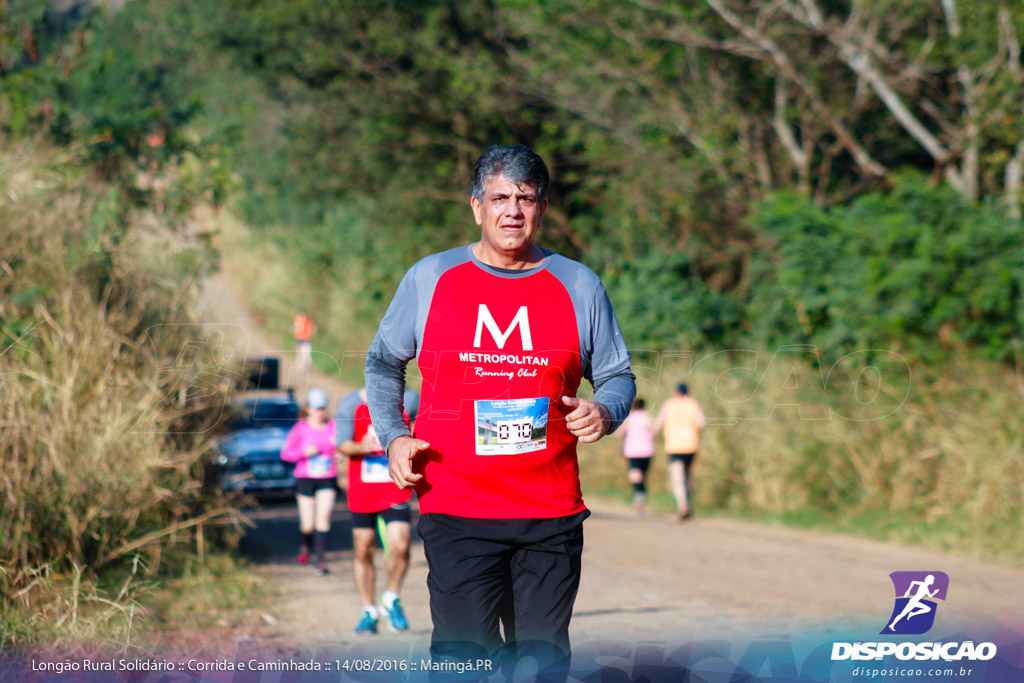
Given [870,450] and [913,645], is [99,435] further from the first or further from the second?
[870,450]

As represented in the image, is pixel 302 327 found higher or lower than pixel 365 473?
higher

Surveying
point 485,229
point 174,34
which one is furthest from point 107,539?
point 174,34

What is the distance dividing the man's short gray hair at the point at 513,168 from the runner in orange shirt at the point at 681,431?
11.1 meters

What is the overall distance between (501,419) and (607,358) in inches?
18.6

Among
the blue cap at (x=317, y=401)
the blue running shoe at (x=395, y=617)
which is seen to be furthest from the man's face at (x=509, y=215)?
the blue cap at (x=317, y=401)

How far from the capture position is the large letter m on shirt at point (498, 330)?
3414 mm

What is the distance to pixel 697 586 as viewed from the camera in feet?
32.3

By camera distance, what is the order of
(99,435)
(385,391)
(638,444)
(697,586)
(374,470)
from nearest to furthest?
(385,391), (99,435), (374,470), (697,586), (638,444)

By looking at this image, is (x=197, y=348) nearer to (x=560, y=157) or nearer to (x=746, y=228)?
(x=746, y=228)

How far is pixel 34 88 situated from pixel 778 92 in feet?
42.1

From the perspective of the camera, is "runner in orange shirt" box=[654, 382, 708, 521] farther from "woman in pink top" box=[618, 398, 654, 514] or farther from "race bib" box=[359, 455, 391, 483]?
"race bib" box=[359, 455, 391, 483]

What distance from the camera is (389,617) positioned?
7488mm

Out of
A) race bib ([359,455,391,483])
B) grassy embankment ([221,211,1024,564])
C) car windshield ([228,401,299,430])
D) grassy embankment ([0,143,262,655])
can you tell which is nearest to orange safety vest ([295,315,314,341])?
grassy embankment ([221,211,1024,564])

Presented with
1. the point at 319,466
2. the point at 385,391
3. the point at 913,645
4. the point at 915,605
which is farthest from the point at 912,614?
the point at 319,466
